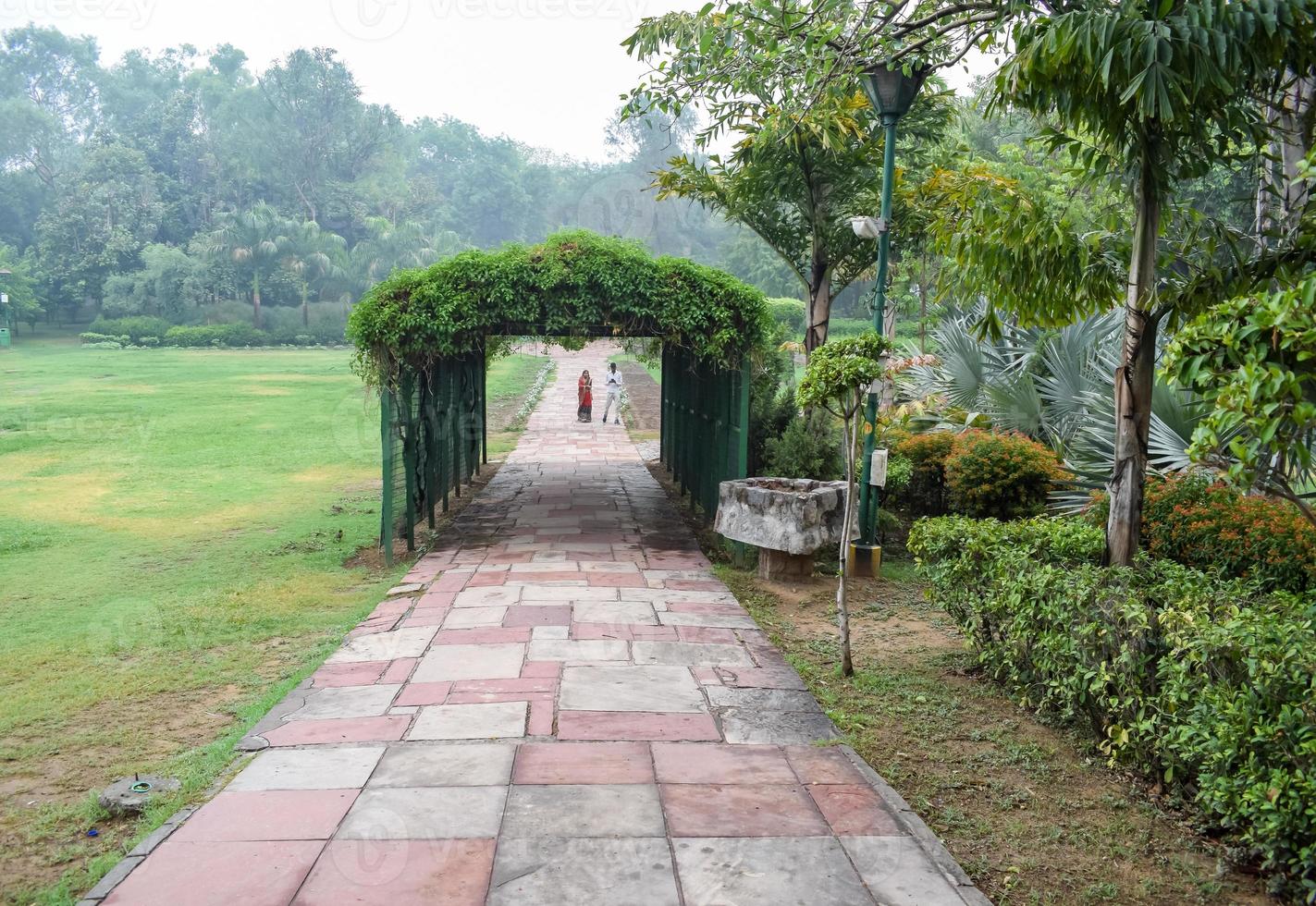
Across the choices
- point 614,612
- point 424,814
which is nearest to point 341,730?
point 424,814

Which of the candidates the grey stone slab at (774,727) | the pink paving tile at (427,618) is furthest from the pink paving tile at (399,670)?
the grey stone slab at (774,727)

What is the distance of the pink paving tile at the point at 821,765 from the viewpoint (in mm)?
4262

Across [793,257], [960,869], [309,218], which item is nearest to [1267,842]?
[960,869]

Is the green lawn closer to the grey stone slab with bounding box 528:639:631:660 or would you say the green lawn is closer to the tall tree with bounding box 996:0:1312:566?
the grey stone slab with bounding box 528:639:631:660

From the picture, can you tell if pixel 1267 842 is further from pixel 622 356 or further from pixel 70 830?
pixel 622 356

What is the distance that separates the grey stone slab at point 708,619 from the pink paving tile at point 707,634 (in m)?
0.09

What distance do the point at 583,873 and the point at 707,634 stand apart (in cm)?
315

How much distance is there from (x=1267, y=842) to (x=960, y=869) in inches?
38.6

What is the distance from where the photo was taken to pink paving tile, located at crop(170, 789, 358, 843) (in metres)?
3.66

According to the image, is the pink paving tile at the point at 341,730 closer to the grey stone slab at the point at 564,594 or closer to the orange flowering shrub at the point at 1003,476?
the grey stone slab at the point at 564,594

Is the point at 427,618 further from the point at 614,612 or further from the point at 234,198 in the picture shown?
the point at 234,198

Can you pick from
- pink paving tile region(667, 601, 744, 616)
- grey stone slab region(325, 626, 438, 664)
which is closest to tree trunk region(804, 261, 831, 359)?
pink paving tile region(667, 601, 744, 616)

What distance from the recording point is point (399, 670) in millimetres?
5641

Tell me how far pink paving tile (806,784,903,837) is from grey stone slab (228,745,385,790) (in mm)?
1907
